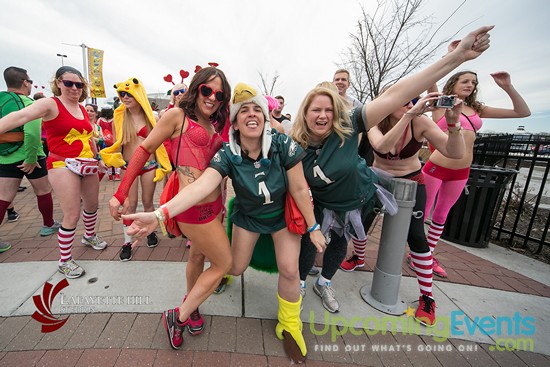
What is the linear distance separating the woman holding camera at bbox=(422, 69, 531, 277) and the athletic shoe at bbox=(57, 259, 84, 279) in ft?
12.6

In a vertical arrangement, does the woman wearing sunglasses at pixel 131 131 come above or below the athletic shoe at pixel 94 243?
above

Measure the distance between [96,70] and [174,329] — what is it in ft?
60.7

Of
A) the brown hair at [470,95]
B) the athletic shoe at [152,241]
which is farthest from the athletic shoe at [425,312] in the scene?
the athletic shoe at [152,241]

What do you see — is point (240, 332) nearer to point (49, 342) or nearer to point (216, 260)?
point (216, 260)

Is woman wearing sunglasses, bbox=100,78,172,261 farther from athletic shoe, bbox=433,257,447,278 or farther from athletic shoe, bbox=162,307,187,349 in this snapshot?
athletic shoe, bbox=433,257,447,278

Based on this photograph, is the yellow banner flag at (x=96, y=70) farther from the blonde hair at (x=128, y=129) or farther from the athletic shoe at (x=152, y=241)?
the athletic shoe at (x=152, y=241)

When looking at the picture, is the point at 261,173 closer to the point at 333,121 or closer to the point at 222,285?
the point at 333,121

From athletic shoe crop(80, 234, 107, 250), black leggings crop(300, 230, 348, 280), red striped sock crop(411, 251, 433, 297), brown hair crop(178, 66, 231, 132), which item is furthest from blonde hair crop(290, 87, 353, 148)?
athletic shoe crop(80, 234, 107, 250)

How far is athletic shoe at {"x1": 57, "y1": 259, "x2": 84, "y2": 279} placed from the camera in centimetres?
251

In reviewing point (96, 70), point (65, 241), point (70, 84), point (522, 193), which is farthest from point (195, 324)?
point (96, 70)

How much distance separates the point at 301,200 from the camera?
5.85 ft

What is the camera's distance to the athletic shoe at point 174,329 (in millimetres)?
1769

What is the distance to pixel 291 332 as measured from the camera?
72.4 inches

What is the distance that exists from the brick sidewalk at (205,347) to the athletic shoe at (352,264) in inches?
38.6
